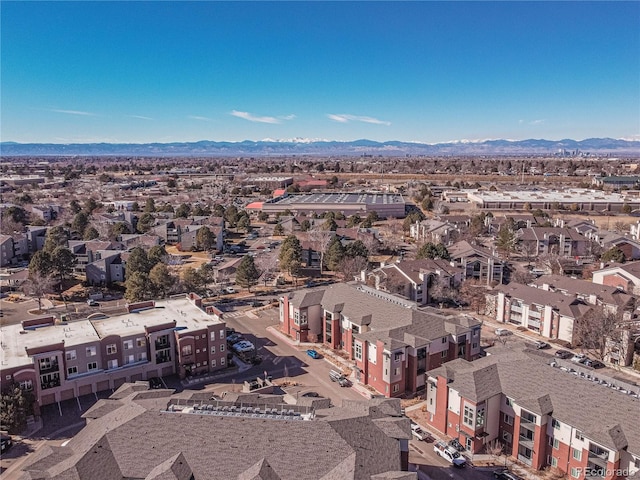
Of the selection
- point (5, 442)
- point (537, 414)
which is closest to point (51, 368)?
point (5, 442)

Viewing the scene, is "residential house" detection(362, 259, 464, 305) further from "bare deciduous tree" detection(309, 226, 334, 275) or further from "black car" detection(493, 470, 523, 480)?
"black car" detection(493, 470, 523, 480)

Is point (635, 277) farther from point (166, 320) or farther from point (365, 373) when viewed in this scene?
point (166, 320)

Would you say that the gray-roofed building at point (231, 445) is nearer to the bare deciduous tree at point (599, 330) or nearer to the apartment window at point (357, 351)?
the apartment window at point (357, 351)

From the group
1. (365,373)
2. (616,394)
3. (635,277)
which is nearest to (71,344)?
(365,373)

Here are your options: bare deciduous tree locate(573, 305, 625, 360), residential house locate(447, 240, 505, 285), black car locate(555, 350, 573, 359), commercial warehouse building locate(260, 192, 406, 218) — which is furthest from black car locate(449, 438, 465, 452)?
commercial warehouse building locate(260, 192, 406, 218)

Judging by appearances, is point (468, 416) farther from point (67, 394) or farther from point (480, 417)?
point (67, 394)

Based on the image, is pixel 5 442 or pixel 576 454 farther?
pixel 5 442
